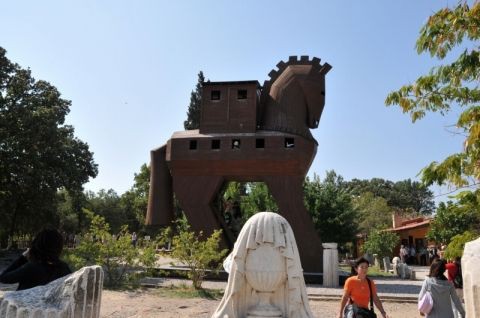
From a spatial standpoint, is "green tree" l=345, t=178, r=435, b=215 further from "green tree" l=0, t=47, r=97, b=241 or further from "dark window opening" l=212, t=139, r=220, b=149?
"dark window opening" l=212, t=139, r=220, b=149

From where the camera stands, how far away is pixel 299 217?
1462 centimetres

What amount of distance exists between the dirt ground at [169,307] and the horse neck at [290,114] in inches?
252

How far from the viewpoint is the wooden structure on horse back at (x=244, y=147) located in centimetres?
1495

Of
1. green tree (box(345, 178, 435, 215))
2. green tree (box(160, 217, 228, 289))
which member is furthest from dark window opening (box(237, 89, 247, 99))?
green tree (box(345, 178, 435, 215))

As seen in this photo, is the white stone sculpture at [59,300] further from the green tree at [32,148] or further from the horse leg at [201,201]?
the green tree at [32,148]

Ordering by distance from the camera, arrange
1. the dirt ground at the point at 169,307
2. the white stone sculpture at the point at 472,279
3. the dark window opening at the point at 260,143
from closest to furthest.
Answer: the white stone sculpture at the point at 472,279 → the dirt ground at the point at 169,307 → the dark window opening at the point at 260,143

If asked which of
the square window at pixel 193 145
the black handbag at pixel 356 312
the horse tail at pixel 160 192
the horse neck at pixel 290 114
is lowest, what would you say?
the black handbag at pixel 356 312

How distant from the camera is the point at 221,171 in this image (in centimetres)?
1551

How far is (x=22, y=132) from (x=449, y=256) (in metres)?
19.3

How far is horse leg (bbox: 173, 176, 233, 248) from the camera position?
15359 mm

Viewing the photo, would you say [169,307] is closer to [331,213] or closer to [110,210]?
[331,213]

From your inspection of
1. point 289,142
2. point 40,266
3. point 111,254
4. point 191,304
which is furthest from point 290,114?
point 40,266

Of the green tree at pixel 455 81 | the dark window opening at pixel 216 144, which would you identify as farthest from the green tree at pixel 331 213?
the green tree at pixel 455 81

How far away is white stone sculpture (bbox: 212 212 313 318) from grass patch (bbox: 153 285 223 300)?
6598 millimetres
